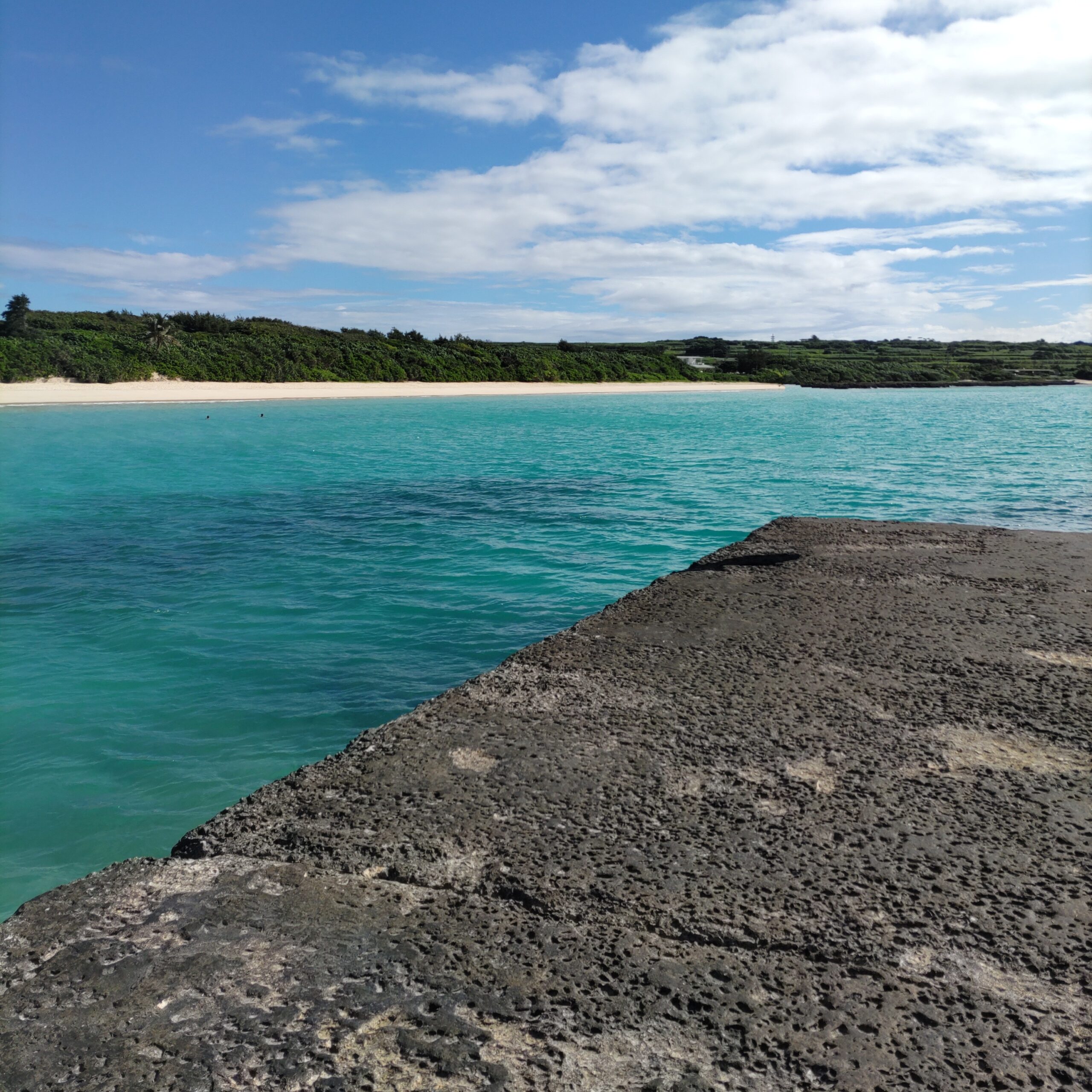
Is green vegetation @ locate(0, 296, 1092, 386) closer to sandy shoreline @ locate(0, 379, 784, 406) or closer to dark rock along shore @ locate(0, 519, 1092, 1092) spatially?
sandy shoreline @ locate(0, 379, 784, 406)

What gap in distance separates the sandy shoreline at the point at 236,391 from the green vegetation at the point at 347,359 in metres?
1.15

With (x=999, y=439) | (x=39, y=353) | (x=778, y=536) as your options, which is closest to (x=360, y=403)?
(x=39, y=353)

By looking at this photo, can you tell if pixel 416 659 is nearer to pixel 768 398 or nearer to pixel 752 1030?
pixel 752 1030

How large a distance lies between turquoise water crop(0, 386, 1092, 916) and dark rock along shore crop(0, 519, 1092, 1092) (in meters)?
2.03

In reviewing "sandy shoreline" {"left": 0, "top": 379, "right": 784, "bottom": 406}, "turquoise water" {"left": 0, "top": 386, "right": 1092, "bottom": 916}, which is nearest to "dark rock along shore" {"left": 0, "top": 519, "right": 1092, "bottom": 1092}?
"turquoise water" {"left": 0, "top": 386, "right": 1092, "bottom": 916}

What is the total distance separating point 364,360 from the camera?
5703cm

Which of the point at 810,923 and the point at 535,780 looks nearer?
the point at 810,923

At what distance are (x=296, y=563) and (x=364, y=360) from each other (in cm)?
4947

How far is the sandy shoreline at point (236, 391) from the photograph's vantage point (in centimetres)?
3947

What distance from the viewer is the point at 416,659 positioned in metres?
Result: 6.84

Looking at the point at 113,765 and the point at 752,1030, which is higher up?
the point at 752,1030

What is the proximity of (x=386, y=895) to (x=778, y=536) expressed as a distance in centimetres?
636

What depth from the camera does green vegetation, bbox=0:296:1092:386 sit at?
4344 cm

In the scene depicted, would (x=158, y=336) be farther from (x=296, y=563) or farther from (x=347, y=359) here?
(x=296, y=563)
